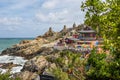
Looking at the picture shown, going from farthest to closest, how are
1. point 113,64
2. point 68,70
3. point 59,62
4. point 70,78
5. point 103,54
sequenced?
1. point 59,62
2. point 68,70
3. point 70,78
4. point 103,54
5. point 113,64

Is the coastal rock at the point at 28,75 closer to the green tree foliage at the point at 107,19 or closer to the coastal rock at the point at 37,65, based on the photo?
the coastal rock at the point at 37,65

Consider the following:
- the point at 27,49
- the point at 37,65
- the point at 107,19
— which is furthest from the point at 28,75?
the point at 27,49

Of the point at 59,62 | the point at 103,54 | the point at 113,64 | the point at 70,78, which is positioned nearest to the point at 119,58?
the point at 113,64

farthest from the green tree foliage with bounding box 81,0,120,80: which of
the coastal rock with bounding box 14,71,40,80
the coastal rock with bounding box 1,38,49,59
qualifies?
the coastal rock with bounding box 1,38,49,59

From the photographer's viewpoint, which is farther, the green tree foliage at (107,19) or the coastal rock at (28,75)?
the coastal rock at (28,75)

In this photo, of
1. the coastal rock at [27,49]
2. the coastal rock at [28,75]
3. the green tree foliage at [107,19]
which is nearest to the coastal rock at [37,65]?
the coastal rock at [28,75]

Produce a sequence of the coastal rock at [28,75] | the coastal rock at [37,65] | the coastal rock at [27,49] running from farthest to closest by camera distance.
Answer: the coastal rock at [27,49], the coastal rock at [37,65], the coastal rock at [28,75]

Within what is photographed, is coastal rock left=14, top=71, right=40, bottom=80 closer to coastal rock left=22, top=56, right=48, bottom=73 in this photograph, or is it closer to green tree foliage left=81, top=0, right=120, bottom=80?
coastal rock left=22, top=56, right=48, bottom=73

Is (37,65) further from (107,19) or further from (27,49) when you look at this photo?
(27,49)

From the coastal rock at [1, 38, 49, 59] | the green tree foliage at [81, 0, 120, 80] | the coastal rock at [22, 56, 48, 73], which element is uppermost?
the green tree foliage at [81, 0, 120, 80]

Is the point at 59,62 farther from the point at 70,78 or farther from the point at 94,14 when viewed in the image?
the point at 94,14

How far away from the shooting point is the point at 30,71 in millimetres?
62000

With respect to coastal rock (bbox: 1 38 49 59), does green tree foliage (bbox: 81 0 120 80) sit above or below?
above

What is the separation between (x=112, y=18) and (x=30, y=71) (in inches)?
1712
